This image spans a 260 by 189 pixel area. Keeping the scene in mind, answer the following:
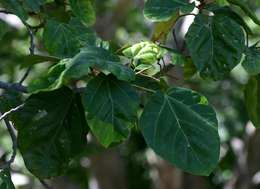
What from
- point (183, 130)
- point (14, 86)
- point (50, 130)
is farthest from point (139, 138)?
point (183, 130)

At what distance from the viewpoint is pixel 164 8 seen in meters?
1.51

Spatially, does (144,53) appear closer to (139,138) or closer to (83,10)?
(83,10)

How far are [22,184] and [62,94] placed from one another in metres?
2.69

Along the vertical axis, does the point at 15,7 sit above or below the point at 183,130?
above

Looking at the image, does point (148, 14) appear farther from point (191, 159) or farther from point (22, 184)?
point (22, 184)

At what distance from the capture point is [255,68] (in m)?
1.52

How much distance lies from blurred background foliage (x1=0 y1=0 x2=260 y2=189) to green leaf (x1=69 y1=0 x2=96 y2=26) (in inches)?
95.8

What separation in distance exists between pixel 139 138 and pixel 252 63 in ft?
17.3

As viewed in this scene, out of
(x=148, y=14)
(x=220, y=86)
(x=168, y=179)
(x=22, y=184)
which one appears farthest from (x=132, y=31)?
(x=148, y=14)

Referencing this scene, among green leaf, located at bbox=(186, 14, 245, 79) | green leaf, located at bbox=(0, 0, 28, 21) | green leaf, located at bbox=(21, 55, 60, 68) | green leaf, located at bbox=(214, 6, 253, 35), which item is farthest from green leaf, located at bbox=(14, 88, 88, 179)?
green leaf, located at bbox=(214, 6, 253, 35)

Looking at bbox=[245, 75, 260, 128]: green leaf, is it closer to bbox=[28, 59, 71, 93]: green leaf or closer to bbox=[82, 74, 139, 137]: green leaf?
bbox=[82, 74, 139, 137]: green leaf

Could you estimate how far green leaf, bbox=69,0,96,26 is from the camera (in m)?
1.72

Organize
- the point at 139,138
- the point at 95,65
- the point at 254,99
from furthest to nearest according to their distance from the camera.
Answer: the point at 139,138, the point at 254,99, the point at 95,65

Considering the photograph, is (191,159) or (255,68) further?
(255,68)
